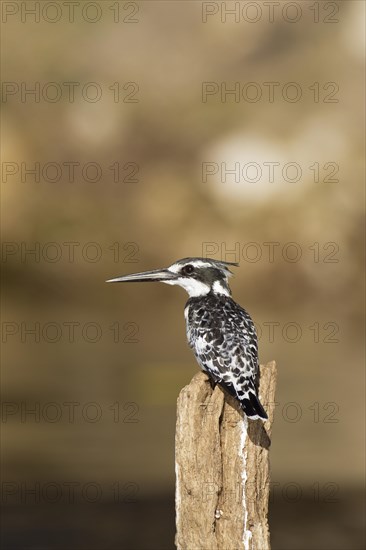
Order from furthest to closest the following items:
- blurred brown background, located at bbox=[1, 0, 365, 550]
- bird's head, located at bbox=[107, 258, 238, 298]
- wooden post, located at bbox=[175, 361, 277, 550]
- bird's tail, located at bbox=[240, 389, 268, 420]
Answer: blurred brown background, located at bbox=[1, 0, 365, 550] → bird's head, located at bbox=[107, 258, 238, 298] → wooden post, located at bbox=[175, 361, 277, 550] → bird's tail, located at bbox=[240, 389, 268, 420]

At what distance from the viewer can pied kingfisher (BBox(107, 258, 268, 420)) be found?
249 inches

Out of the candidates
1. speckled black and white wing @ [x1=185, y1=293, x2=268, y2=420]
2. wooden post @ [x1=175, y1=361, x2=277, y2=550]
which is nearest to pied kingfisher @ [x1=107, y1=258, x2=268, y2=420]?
speckled black and white wing @ [x1=185, y1=293, x2=268, y2=420]

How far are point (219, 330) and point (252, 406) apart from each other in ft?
2.53

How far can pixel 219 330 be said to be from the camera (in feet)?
22.3

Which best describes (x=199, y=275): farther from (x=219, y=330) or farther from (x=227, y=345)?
(x=227, y=345)

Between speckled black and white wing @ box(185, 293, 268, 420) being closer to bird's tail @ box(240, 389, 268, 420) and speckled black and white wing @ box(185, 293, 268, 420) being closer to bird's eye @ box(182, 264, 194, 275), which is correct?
bird's tail @ box(240, 389, 268, 420)

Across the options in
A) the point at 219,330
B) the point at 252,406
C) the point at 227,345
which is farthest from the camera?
the point at 219,330

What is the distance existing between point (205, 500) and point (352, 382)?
Answer: 45.6ft

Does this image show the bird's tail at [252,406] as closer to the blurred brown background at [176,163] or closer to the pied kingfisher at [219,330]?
the pied kingfisher at [219,330]

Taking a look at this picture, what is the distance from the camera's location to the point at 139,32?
30766mm

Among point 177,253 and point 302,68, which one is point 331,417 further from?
point 302,68

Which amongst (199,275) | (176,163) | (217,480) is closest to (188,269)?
(199,275)

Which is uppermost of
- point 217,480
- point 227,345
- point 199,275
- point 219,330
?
point 199,275

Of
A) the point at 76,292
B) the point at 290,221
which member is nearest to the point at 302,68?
the point at 290,221
